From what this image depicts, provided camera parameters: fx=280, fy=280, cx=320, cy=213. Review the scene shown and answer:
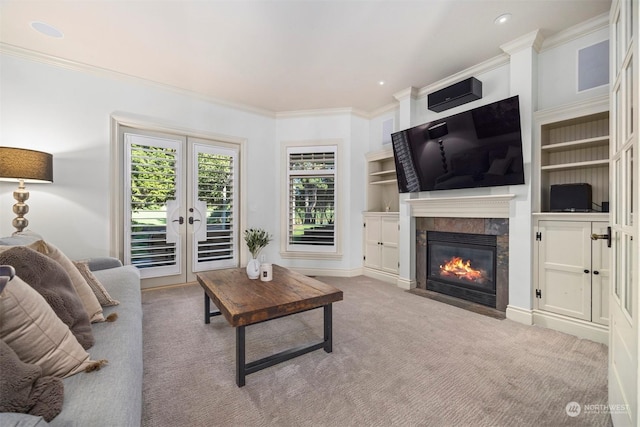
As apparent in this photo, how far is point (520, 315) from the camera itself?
2670 millimetres

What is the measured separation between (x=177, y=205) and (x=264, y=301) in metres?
2.54

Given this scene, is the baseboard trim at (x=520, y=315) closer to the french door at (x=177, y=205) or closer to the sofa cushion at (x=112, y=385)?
the sofa cushion at (x=112, y=385)

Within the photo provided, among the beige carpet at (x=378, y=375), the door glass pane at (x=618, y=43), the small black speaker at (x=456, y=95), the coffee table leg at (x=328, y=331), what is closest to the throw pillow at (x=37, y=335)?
the beige carpet at (x=378, y=375)

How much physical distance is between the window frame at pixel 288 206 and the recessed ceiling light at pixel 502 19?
2.43 metres

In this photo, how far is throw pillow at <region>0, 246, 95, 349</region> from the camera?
1155 mm

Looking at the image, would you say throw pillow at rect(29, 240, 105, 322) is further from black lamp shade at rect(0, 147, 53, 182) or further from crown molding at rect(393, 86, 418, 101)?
crown molding at rect(393, 86, 418, 101)

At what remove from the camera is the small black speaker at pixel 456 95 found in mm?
→ 3002

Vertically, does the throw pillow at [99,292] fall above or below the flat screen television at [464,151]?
below

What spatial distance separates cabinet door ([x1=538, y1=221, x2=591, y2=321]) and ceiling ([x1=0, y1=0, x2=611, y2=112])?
1.79 m

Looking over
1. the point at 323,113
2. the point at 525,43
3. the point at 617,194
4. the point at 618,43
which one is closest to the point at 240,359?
the point at 617,194

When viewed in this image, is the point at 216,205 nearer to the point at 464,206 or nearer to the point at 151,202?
the point at 151,202

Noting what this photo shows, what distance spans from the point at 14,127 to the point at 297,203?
3.29m

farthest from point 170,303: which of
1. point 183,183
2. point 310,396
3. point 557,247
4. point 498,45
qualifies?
point 498,45

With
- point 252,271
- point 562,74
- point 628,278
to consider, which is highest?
point 562,74
